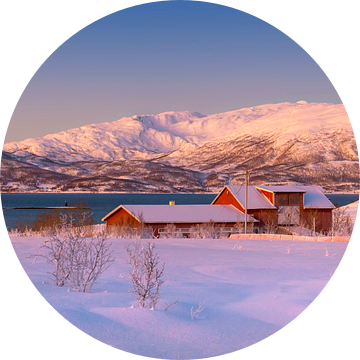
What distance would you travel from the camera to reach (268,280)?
416 inches

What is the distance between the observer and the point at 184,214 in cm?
4319

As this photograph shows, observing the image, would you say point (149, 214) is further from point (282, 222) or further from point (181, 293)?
point (181, 293)

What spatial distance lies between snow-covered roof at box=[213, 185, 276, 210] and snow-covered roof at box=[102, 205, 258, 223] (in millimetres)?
1267

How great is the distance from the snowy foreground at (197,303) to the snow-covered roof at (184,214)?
2793 cm

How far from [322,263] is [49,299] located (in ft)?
26.9

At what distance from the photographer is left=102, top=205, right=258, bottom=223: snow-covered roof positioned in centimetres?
4153

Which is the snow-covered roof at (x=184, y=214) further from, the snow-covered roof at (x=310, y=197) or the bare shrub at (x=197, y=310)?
the bare shrub at (x=197, y=310)

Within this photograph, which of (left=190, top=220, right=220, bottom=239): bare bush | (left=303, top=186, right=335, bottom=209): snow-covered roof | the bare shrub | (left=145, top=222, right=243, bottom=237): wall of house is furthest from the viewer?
(left=303, top=186, right=335, bottom=209): snow-covered roof

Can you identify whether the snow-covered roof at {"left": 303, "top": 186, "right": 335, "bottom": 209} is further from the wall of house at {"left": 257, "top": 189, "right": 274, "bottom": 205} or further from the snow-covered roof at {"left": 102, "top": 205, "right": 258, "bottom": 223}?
the snow-covered roof at {"left": 102, "top": 205, "right": 258, "bottom": 223}

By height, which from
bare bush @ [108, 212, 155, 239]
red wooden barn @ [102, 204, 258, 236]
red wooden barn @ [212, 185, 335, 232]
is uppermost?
red wooden barn @ [212, 185, 335, 232]

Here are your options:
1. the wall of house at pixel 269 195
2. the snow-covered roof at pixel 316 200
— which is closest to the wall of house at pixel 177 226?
the wall of house at pixel 269 195

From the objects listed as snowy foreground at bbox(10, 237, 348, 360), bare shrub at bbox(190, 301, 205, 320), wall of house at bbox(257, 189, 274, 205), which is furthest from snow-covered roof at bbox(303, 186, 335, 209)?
bare shrub at bbox(190, 301, 205, 320)

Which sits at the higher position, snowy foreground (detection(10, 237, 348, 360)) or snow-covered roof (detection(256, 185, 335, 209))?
snow-covered roof (detection(256, 185, 335, 209))

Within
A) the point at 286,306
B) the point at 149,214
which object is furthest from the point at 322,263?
the point at 149,214
